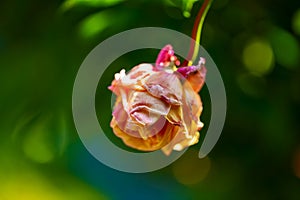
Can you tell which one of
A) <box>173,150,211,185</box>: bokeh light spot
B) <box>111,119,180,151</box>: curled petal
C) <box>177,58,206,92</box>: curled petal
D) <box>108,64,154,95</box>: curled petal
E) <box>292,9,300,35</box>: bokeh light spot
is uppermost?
<box>292,9,300,35</box>: bokeh light spot

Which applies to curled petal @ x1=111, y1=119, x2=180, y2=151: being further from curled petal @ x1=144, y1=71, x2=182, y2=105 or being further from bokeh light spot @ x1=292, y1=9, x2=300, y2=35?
bokeh light spot @ x1=292, y1=9, x2=300, y2=35

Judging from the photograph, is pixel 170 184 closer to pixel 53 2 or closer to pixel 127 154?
pixel 127 154

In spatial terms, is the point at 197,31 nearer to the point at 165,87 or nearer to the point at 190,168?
the point at 165,87

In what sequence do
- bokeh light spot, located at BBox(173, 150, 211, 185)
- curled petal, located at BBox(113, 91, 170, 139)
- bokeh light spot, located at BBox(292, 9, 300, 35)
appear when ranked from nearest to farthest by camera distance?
curled petal, located at BBox(113, 91, 170, 139), bokeh light spot, located at BBox(292, 9, 300, 35), bokeh light spot, located at BBox(173, 150, 211, 185)

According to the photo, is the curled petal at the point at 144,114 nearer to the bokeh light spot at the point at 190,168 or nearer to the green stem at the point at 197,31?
the green stem at the point at 197,31

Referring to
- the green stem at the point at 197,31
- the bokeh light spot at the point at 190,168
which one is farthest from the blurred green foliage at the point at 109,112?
the green stem at the point at 197,31

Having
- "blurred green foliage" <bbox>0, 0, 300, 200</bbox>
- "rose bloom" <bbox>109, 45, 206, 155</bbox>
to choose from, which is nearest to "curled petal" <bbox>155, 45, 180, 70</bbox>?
"rose bloom" <bbox>109, 45, 206, 155</bbox>
